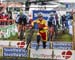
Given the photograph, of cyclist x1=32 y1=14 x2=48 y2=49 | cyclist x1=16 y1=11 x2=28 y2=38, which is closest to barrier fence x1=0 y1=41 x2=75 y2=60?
cyclist x1=32 y1=14 x2=48 y2=49

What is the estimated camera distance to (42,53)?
46.0ft

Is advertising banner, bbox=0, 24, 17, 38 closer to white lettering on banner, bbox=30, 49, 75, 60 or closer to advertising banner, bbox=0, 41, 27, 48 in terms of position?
advertising banner, bbox=0, 41, 27, 48

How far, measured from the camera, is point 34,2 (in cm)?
1399

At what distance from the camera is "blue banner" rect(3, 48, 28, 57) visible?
1408 cm

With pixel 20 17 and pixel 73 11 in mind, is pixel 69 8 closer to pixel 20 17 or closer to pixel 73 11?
pixel 73 11

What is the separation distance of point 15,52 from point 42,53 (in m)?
0.65

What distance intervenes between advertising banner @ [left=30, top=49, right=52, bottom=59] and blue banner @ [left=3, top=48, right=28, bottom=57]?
6.6 inches

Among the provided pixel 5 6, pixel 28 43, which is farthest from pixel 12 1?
pixel 28 43

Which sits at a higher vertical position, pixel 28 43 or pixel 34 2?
pixel 34 2

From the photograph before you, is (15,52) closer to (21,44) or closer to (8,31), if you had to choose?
(21,44)

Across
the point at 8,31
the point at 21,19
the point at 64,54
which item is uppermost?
the point at 21,19

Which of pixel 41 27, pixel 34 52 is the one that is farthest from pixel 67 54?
pixel 41 27

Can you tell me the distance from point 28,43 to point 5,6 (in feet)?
3.43

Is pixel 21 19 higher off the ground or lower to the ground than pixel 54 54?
higher
